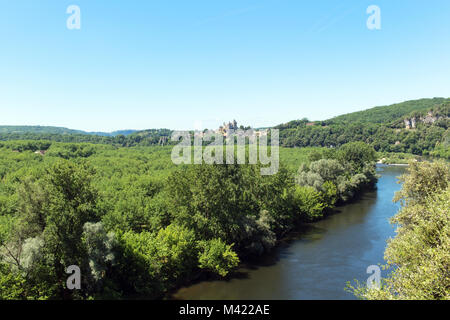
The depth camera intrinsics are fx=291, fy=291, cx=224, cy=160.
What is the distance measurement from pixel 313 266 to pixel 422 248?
14769 millimetres

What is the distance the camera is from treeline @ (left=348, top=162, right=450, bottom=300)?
1314cm

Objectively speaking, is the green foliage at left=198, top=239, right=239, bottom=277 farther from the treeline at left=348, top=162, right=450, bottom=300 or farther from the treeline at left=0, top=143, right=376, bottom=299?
the treeline at left=348, top=162, right=450, bottom=300

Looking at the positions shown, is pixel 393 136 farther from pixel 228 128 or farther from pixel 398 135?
pixel 228 128

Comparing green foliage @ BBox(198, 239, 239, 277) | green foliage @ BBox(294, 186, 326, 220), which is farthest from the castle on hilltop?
green foliage @ BBox(198, 239, 239, 277)

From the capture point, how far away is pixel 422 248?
15.9 metres

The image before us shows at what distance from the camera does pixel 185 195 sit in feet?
96.5

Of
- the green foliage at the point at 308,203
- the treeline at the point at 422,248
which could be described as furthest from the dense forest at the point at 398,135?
the treeline at the point at 422,248

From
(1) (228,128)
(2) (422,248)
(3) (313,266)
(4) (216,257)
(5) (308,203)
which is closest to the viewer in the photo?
(2) (422,248)

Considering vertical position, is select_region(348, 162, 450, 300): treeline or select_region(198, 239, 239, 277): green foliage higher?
select_region(348, 162, 450, 300): treeline

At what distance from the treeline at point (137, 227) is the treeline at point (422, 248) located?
14244 millimetres

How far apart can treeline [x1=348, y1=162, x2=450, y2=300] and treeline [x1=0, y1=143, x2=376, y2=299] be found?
1424cm

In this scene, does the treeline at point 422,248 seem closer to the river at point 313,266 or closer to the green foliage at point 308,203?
the river at point 313,266

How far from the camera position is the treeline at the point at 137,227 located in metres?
19.4

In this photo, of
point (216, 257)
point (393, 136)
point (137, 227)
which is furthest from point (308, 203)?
point (393, 136)
